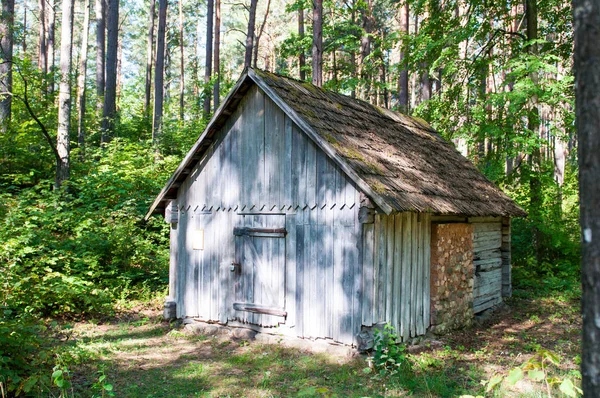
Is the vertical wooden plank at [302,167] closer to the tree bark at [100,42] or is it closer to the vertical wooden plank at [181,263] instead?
the vertical wooden plank at [181,263]

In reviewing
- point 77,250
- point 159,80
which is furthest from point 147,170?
point 159,80

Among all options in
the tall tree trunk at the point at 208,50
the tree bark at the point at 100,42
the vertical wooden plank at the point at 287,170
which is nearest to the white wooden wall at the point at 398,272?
the vertical wooden plank at the point at 287,170

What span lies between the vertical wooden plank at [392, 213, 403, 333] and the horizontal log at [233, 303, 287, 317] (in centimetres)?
188

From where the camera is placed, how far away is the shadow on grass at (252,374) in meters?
6.49

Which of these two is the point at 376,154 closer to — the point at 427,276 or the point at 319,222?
the point at 319,222

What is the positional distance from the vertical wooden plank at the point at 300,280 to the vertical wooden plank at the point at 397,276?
1522 mm

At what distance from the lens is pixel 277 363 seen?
305 inches

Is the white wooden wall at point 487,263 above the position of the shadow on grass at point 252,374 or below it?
above

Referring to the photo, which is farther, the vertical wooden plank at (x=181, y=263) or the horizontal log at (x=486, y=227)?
the horizontal log at (x=486, y=227)

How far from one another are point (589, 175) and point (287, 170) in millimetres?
6339

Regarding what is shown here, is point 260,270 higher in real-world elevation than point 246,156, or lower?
lower

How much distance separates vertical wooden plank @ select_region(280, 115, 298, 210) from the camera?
8.63 meters

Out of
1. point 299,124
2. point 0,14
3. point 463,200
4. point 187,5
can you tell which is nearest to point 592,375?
point 299,124

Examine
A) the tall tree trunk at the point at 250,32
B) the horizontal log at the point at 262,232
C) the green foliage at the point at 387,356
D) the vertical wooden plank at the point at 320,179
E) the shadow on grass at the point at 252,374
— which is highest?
the tall tree trunk at the point at 250,32
